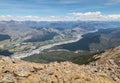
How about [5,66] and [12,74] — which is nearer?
[12,74]

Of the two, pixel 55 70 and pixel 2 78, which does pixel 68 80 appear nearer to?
pixel 55 70

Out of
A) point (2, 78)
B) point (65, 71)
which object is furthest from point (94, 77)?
point (2, 78)

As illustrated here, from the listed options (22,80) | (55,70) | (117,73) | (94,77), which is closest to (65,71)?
(55,70)

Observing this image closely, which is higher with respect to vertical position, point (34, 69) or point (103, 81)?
point (34, 69)

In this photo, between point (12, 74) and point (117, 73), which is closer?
point (12, 74)

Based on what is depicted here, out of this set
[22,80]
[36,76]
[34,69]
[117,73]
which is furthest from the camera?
[117,73]

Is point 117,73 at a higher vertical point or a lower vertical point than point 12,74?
lower

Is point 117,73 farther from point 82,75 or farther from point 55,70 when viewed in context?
point 55,70

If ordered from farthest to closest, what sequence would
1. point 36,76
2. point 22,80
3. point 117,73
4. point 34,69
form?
point 117,73 → point 34,69 → point 36,76 → point 22,80

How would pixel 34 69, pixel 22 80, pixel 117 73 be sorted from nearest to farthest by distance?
1. pixel 22 80
2. pixel 34 69
3. pixel 117 73
